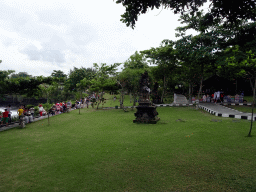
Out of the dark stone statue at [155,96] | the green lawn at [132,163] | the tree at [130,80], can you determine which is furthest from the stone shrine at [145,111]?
the dark stone statue at [155,96]

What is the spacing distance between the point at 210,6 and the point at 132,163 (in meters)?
4.11

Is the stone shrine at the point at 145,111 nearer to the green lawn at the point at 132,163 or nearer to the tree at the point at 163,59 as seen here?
the green lawn at the point at 132,163

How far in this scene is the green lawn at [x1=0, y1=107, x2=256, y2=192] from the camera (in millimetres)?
3498

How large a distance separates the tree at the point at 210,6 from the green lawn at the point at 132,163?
3398 mm

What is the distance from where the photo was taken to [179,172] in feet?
13.0

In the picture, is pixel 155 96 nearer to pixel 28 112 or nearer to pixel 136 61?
pixel 136 61

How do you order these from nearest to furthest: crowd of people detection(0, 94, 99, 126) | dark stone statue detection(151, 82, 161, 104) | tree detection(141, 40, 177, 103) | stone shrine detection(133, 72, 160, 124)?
crowd of people detection(0, 94, 99, 126)
stone shrine detection(133, 72, 160, 124)
tree detection(141, 40, 177, 103)
dark stone statue detection(151, 82, 161, 104)

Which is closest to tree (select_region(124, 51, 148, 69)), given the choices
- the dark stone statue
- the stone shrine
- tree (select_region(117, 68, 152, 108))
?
the dark stone statue

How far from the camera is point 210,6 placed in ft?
11.2

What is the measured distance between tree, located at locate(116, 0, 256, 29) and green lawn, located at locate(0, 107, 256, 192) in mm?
3398

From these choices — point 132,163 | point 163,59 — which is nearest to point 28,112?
point 132,163

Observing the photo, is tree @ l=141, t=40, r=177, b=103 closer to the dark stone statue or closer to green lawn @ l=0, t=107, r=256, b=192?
the dark stone statue

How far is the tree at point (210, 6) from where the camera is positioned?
3189 mm

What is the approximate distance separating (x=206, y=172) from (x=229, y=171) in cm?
52
